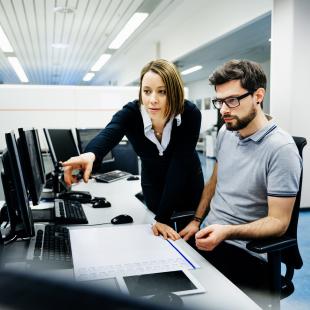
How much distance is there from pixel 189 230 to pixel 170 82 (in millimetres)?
656

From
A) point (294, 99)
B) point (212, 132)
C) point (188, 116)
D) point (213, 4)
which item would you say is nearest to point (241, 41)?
point (213, 4)

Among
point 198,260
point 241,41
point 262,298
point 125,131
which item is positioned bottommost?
point 262,298

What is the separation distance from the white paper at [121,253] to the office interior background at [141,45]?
1.32m

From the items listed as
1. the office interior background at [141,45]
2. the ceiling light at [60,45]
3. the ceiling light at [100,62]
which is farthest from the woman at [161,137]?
the ceiling light at [100,62]

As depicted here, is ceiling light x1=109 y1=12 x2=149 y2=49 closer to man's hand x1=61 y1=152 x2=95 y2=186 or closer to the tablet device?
man's hand x1=61 y1=152 x2=95 y2=186

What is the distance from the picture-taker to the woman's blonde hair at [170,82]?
1.53 metres

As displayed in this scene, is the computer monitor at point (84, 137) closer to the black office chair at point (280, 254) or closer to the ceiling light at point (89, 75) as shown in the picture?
the black office chair at point (280, 254)

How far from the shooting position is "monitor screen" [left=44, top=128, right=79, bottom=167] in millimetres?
2342

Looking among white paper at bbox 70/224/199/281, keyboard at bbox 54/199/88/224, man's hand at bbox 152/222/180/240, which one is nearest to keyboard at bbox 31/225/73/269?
white paper at bbox 70/224/199/281

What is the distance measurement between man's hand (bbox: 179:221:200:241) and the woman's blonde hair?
1.69 ft

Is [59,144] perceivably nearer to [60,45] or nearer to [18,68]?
[60,45]

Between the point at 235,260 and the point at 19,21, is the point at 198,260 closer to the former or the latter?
the point at 235,260

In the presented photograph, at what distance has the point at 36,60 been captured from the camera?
10.0m

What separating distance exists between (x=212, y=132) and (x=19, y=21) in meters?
6.09
